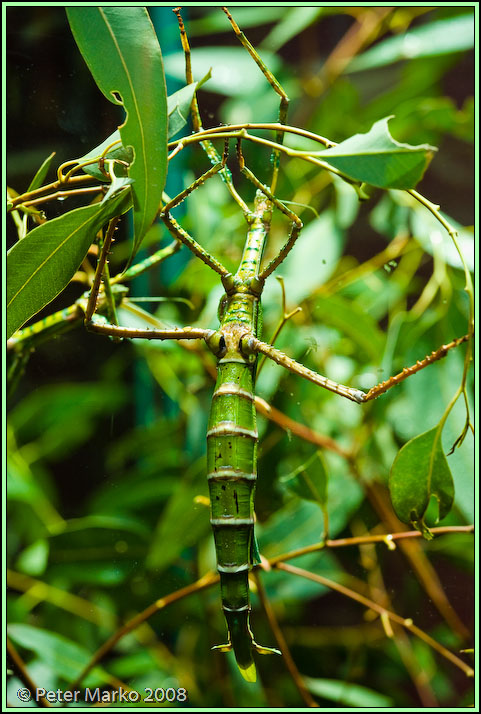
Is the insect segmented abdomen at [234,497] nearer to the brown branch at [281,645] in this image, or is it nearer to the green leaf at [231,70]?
the brown branch at [281,645]

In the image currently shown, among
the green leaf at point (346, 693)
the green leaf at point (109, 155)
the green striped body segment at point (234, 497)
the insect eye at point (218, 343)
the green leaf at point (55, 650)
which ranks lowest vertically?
the green leaf at point (346, 693)

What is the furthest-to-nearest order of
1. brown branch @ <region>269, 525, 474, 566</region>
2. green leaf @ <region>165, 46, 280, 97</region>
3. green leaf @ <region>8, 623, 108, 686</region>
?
green leaf @ <region>165, 46, 280, 97</region> < green leaf @ <region>8, 623, 108, 686</region> < brown branch @ <region>269, 525, 474, 566</region>

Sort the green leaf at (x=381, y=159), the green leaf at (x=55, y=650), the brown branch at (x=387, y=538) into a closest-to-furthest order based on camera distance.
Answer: the green leaf at (x=381, y=159), the brown branch at (x=387, y=538), the green leaf at (x=55, y=650)

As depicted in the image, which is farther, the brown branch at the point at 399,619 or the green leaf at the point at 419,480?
the brown branch at the point at 399,619

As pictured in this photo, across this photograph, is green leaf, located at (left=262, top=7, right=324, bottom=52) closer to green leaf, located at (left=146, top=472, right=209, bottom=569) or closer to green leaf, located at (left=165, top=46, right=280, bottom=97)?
green leaf, located at (left=165, top=46, right=280, bottom=97)

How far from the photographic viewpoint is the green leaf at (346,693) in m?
0.65

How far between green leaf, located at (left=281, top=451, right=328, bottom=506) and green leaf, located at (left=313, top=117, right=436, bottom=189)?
0.87 feet

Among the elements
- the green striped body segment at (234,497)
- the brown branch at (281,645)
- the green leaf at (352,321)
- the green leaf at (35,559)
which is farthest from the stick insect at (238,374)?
the green leaf at (35,559)

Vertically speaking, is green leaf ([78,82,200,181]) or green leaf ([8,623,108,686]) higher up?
green leaf ([78,82,200,181])

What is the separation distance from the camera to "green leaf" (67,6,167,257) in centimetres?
34

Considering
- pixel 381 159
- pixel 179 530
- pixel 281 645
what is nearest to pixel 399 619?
pixel 281 645

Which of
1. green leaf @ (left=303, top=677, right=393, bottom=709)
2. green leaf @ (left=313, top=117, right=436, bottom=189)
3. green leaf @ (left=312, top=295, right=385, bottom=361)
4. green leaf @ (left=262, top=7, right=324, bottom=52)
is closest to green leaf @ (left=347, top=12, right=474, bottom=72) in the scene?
green leaf @ (left=262, top=7, right=324, bottom=52)

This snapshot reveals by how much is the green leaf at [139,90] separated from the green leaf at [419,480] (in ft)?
→ 0.79

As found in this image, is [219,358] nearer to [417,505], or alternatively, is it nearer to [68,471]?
[417,505]
